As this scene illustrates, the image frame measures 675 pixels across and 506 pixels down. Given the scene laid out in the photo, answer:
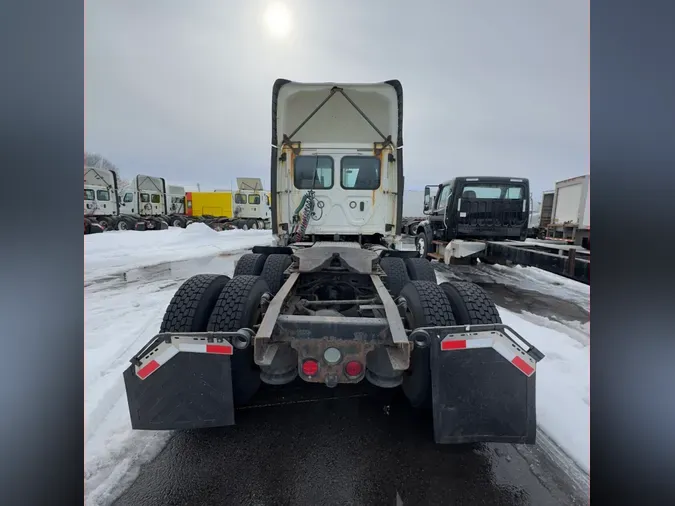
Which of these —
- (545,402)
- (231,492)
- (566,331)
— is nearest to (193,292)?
(231,492)

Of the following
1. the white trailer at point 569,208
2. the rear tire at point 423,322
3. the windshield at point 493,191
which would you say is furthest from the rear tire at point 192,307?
the white trailer at point 569,208

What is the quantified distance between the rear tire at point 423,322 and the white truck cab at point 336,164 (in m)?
2.94

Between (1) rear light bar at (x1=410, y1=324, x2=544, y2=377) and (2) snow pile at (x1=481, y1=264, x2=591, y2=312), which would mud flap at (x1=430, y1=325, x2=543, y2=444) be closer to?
(1) rear light bar at (x1=410, y1=324, x2=544, y2=377)

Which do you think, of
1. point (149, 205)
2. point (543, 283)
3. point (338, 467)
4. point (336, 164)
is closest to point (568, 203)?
point (543, 283)

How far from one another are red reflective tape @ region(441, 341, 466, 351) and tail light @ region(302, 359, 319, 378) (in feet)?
2.72

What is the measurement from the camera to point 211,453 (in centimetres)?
234

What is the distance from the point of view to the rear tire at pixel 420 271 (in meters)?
4.55

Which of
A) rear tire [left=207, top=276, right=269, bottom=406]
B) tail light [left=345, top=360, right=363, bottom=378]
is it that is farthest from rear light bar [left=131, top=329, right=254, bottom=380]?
tail light [left=345, top=360, right=363, bottom=378]

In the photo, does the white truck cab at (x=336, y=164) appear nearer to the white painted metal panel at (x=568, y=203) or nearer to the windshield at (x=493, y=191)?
the windshield at (x=493, y=191)

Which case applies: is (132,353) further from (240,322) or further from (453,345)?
(453,345)

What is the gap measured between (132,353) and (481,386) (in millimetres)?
3880

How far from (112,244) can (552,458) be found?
16525 millimetres

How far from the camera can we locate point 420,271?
460 cm
